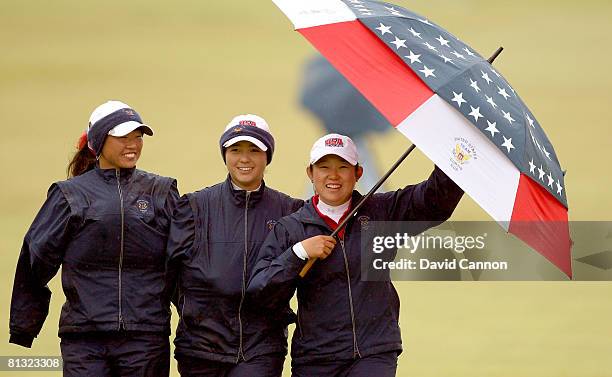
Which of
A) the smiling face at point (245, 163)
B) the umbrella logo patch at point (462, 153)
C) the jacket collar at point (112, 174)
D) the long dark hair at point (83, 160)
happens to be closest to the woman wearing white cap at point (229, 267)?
the smiling face at point (245, 163)

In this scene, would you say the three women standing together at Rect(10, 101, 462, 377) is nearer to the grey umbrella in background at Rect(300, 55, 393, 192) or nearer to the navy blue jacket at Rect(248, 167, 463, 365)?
the navy blue jacket at Rect(248, 167, 463, 365)

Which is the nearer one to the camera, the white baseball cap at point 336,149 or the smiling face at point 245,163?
the white baseball cap at point 336,149

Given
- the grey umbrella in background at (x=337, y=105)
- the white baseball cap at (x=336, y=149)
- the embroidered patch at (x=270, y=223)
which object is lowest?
the embroidered patch at (x=270, y=223)

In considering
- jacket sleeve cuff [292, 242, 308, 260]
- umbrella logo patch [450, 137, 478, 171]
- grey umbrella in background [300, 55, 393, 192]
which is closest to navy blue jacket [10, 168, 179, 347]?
jacket sleeve cuff [292, 242, 308, 260]

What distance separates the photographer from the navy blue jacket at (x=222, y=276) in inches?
163

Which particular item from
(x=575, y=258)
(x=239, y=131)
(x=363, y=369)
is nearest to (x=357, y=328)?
(x=363, y=369)

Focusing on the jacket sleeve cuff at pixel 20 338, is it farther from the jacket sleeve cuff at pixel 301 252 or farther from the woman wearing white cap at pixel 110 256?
the jacket sleeve cuff at pixel 301 252

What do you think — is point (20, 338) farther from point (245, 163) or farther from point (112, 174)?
point (245, 163)

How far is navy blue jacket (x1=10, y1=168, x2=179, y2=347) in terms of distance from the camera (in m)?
4.15

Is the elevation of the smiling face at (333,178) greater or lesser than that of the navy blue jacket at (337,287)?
greater

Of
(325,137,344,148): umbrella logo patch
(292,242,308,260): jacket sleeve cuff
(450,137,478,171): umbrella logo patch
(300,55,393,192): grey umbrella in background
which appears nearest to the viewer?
(450,137,478,171): umbrella logo patch

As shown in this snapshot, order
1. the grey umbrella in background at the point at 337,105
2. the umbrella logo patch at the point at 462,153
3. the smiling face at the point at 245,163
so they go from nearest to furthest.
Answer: the umbrella logo patch at the point at 462,153 → the smiling face at the point at 245,163 → the grey umbrella in background at the point at 337,105

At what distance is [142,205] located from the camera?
166 inches

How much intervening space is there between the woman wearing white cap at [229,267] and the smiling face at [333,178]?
19cm
